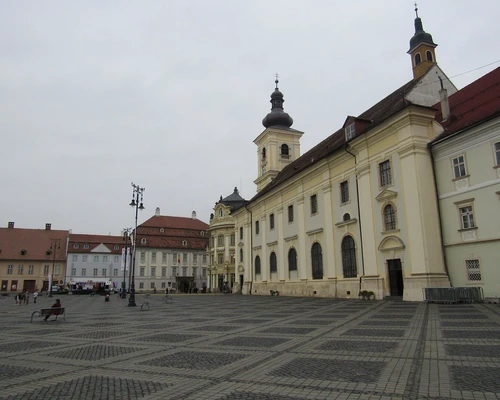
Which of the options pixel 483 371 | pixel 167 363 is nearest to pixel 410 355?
pixel 483 371

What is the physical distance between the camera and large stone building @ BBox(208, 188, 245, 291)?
220 ft

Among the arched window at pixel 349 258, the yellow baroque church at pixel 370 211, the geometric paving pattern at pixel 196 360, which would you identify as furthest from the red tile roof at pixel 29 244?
the geometric paving pattern at pixel 196 360

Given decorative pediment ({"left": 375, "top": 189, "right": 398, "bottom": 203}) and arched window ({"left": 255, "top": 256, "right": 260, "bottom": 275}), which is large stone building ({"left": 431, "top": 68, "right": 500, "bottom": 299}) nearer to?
decorative pediment ({"left": 375, "top": 189, "right": 398, "bottom": 203})

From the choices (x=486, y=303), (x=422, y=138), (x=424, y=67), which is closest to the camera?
(x=486, y=303)

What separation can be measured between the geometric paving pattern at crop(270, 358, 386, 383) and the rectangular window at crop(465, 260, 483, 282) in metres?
16.7

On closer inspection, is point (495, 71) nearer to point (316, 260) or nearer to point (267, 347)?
point (316, 260)

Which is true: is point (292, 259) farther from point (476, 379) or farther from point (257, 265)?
point (476, 379)

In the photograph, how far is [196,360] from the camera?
7.98m

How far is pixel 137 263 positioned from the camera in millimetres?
75688

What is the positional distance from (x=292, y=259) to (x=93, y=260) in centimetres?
5473

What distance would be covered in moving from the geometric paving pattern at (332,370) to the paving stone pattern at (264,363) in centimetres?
2

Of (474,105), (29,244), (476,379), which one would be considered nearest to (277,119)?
(474,105)

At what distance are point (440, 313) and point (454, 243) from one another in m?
8.00

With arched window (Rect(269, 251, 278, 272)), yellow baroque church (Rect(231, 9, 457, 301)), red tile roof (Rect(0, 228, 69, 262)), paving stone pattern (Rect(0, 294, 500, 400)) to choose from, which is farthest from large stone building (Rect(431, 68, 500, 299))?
red tile roof (Rect(0, 228, 69, 262))
